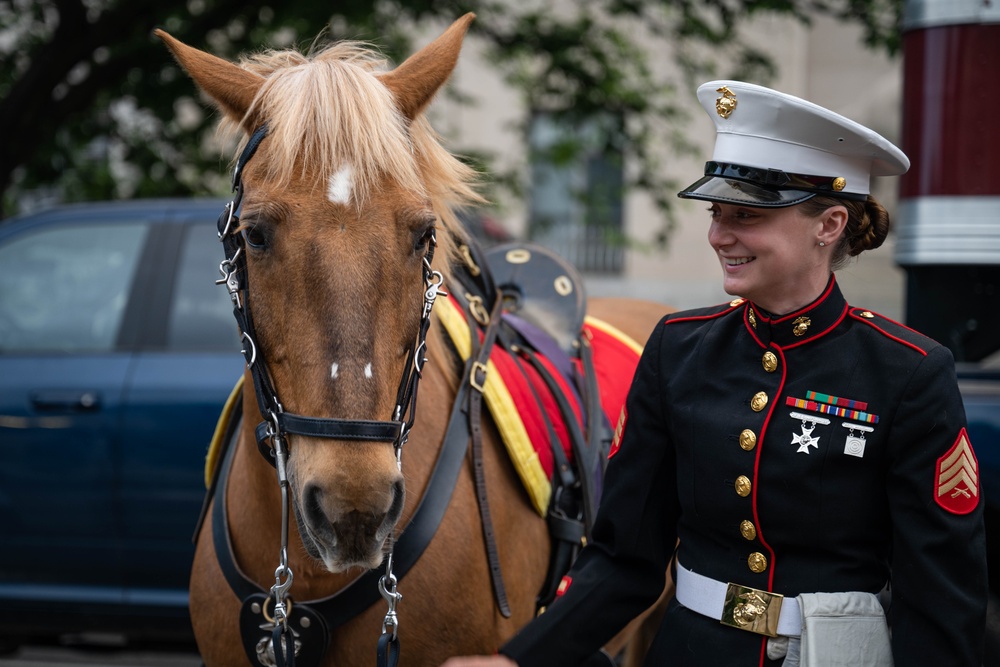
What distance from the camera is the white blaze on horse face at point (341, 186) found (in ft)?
6.12

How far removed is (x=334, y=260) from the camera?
1800 millimetres

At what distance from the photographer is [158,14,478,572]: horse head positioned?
5.67 ft

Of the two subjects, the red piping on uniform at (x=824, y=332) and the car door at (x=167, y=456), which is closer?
the red piping on uniform at (x=824, y=332)

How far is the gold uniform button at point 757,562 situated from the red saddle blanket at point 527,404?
2.91 ft

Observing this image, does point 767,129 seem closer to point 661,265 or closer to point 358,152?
point 358,152

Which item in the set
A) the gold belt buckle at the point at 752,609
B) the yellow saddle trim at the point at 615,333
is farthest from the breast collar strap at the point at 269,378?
the yellow saddle trim at the point at 615,333

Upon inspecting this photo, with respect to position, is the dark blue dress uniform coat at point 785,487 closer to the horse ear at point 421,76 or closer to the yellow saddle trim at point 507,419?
the yellow saddle trim at point 507,419

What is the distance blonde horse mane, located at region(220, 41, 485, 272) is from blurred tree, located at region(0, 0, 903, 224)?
3.74 meters

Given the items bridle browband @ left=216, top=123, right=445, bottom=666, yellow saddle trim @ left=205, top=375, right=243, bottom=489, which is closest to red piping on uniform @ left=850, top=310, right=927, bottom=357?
bridle browband @ left=216, top=123, right=445, bottom=666

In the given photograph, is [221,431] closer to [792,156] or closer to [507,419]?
[507,419]

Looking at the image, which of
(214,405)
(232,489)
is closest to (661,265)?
(214,405)

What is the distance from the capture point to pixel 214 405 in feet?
13.0

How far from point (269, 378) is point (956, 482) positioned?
47.3 inches

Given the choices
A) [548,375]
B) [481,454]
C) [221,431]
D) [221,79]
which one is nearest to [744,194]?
[481,454]
